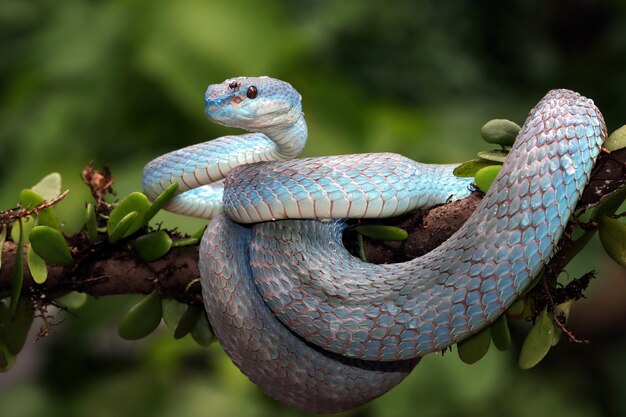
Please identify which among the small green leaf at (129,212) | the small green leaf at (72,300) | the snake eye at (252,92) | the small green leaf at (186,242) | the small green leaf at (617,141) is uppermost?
the small green leaf at (617,141)

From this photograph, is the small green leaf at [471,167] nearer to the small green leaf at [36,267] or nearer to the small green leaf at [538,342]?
the small green leaf at [538,342]

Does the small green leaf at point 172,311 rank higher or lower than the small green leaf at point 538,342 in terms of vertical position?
lower

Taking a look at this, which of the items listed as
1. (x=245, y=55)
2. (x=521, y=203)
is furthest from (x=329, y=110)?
(x=521, y=203)

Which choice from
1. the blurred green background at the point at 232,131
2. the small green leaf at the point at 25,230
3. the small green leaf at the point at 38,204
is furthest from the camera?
the blurred green background at the point at 232,131

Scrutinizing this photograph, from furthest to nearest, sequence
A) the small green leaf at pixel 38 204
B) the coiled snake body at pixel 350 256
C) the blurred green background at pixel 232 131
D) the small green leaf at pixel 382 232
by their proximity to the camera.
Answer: the blurred green background at pixel 232 131, the small green leaf at pixel 38 204, the small green leaf at pixel 382 232, the coiled snake body at pixel 350 256

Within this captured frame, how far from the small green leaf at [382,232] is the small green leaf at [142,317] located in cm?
70

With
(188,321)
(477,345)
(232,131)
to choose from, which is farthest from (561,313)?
(232,131)

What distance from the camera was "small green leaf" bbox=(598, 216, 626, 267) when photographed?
186cm

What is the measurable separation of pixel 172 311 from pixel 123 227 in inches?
12.6

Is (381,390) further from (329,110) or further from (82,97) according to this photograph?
(82,97)

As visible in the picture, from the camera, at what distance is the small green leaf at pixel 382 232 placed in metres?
2.05

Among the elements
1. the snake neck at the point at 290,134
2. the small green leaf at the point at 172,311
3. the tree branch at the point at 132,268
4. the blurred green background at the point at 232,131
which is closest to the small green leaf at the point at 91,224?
the tree branch at the point at 132,268

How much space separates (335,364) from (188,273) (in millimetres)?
557

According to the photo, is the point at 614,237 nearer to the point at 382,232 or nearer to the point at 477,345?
the point at 477,345
